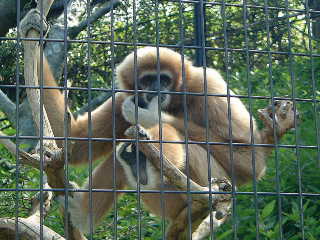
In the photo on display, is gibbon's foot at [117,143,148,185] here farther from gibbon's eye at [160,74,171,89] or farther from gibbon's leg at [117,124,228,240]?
gibbon's eye at [160,74,171,89]

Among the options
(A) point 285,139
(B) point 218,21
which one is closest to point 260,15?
(B) point 218,21

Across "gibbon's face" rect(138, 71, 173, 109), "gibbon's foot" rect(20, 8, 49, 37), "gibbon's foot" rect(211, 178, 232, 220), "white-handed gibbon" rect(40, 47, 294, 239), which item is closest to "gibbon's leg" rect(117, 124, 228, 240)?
"white-handed gibbon" rect(40, 47, 294, 239)

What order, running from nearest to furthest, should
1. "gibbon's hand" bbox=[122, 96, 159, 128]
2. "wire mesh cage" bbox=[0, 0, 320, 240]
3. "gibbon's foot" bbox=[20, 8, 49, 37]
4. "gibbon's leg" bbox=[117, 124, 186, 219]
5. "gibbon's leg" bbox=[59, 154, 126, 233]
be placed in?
1. "gibbon's foot" bbox=[20, 8, 49, 37]
2. "wire mesh cage" bbox=[0, 0, 320, 240]
3. "gibbon's leg" bbox=[117, 124, 186, 219]
4. "gibbon's hand" bbox=[122, 96, 159, 128]
5. "gibbon's leg" bbox=[59, 154, 126, 233]

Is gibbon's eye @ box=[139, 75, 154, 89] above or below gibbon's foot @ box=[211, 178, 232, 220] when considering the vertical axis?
above

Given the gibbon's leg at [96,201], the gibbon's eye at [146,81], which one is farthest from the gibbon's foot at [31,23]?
the gibbon's eye at [146,81]

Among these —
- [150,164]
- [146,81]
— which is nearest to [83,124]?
[146,81]

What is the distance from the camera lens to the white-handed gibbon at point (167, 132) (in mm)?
4934

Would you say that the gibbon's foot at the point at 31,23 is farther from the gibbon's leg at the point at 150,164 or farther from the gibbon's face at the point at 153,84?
the gibbon's face at the point at 153,84

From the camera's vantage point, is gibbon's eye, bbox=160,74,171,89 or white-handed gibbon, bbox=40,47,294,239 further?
gibbon's eye, bbox=160,74,171,89

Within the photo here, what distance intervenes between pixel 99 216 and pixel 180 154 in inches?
41.8

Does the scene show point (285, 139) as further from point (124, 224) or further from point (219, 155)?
point (124, 224)

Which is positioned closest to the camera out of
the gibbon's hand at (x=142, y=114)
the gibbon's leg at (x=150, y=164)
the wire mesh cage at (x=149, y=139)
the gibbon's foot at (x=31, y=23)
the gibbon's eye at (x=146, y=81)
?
the gibbon's foot at (x=31, y=23)

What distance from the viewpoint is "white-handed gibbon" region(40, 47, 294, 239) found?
16.2 ft

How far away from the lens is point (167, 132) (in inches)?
195
